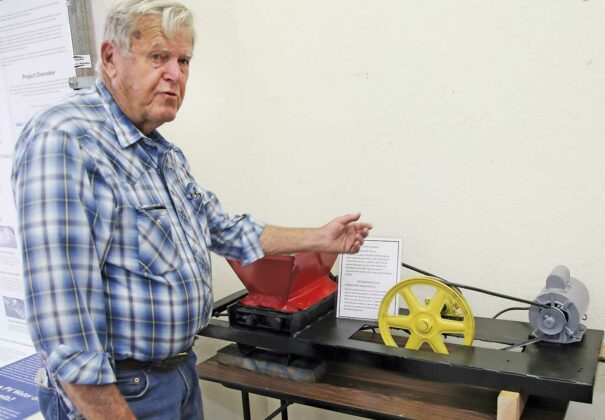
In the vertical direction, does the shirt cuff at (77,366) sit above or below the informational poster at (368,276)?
above

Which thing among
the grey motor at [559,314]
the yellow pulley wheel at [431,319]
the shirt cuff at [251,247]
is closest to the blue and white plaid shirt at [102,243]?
the shirt cuff at [251,247]

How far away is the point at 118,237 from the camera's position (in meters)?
0.96

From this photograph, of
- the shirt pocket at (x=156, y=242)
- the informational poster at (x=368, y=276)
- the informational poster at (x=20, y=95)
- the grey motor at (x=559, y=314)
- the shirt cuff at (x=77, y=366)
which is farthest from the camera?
the informational poster at (x=20, y=95)

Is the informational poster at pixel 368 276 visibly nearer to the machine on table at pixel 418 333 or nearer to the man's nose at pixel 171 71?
the machine on table at pixel 418 333

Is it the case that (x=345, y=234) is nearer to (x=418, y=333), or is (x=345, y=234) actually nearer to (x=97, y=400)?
(x=418, y=333)

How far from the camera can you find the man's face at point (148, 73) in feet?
3.39

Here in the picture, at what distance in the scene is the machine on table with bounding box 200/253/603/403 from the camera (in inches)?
45.5

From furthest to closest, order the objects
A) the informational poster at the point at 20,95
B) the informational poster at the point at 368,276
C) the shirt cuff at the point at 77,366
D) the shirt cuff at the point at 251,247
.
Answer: the informational poster at the point at 20,95 < the informational poster at the point at 368,276 < the shirt cuff at the point at 251,247 < the shirt cuff at the point at 77,366

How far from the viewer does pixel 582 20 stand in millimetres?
1437

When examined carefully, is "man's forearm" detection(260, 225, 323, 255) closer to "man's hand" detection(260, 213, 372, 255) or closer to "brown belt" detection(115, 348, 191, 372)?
"man's hand" detection(260, 213, 372, 255)

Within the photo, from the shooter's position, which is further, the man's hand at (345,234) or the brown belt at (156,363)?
the man's hand at (345,234)

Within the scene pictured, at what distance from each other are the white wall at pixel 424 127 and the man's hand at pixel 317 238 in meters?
0.34

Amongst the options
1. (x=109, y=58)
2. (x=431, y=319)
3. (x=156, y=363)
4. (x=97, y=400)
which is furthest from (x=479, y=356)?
(x=109, y=58)

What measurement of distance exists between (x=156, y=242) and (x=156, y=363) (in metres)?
0.25
